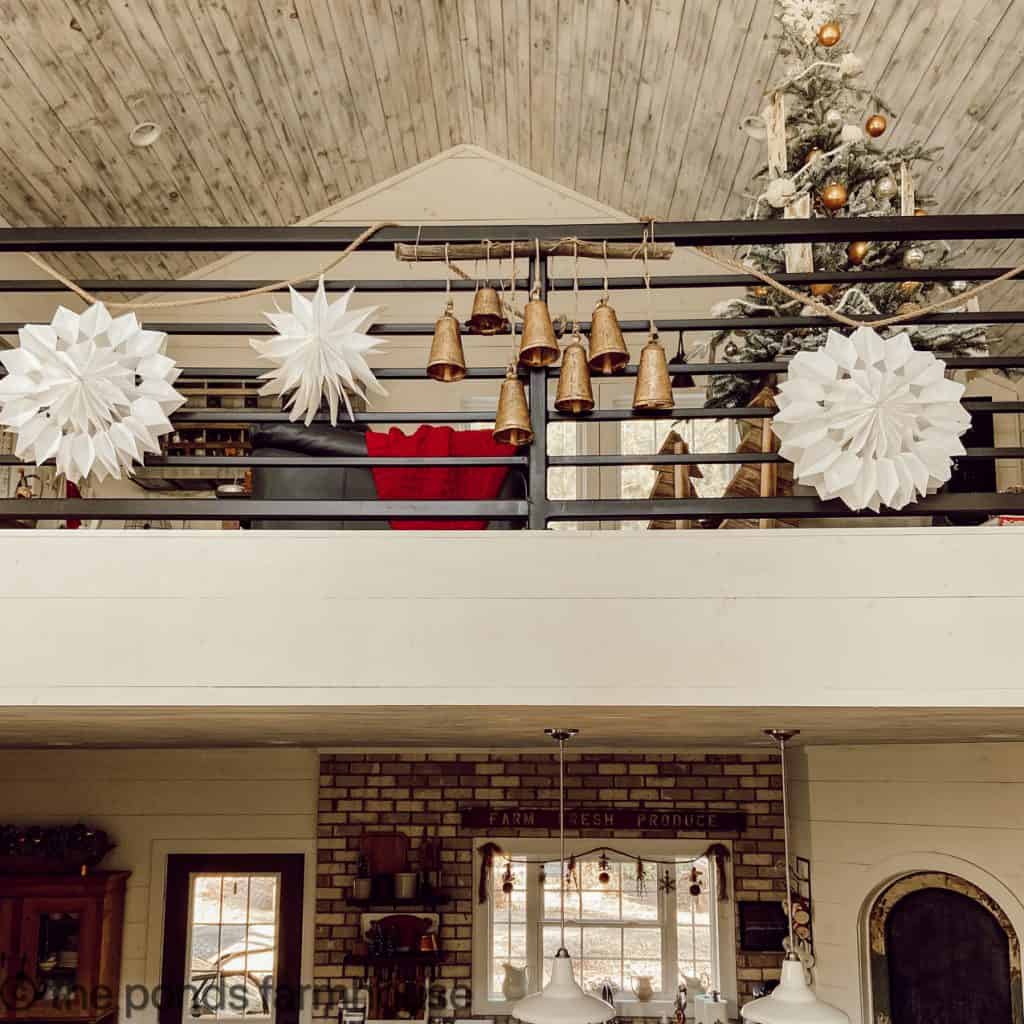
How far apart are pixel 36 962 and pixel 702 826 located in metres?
4.00

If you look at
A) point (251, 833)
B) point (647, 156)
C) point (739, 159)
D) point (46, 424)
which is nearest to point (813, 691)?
point (46, 424)

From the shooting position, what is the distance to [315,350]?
2396 mm

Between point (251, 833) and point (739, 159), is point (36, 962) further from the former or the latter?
point (739, 159)

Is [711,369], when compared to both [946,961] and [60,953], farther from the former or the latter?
[60,953]

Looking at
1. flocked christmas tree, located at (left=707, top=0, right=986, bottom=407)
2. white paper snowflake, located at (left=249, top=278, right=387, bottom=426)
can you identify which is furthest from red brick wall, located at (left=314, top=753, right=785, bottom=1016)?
white paper snowflake, located at (left=249, top=278, right=387, bottom=426)

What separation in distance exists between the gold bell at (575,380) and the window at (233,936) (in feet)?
16.6

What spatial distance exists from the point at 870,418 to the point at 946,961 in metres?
3.84

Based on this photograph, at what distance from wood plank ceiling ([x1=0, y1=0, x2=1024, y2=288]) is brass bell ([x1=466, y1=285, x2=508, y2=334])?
2.75m

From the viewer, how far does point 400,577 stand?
94.1 inches

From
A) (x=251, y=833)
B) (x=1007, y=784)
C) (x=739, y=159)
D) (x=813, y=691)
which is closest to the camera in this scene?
(x=813, y=691)

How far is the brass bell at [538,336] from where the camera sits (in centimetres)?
250

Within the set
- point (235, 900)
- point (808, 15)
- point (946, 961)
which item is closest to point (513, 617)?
point (808, 15)

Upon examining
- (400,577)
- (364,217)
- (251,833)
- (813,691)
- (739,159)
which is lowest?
(251,833)

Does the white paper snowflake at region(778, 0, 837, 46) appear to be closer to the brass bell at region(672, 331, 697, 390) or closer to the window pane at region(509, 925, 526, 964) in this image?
the brass bell at region(672, 331, 697, 390)
